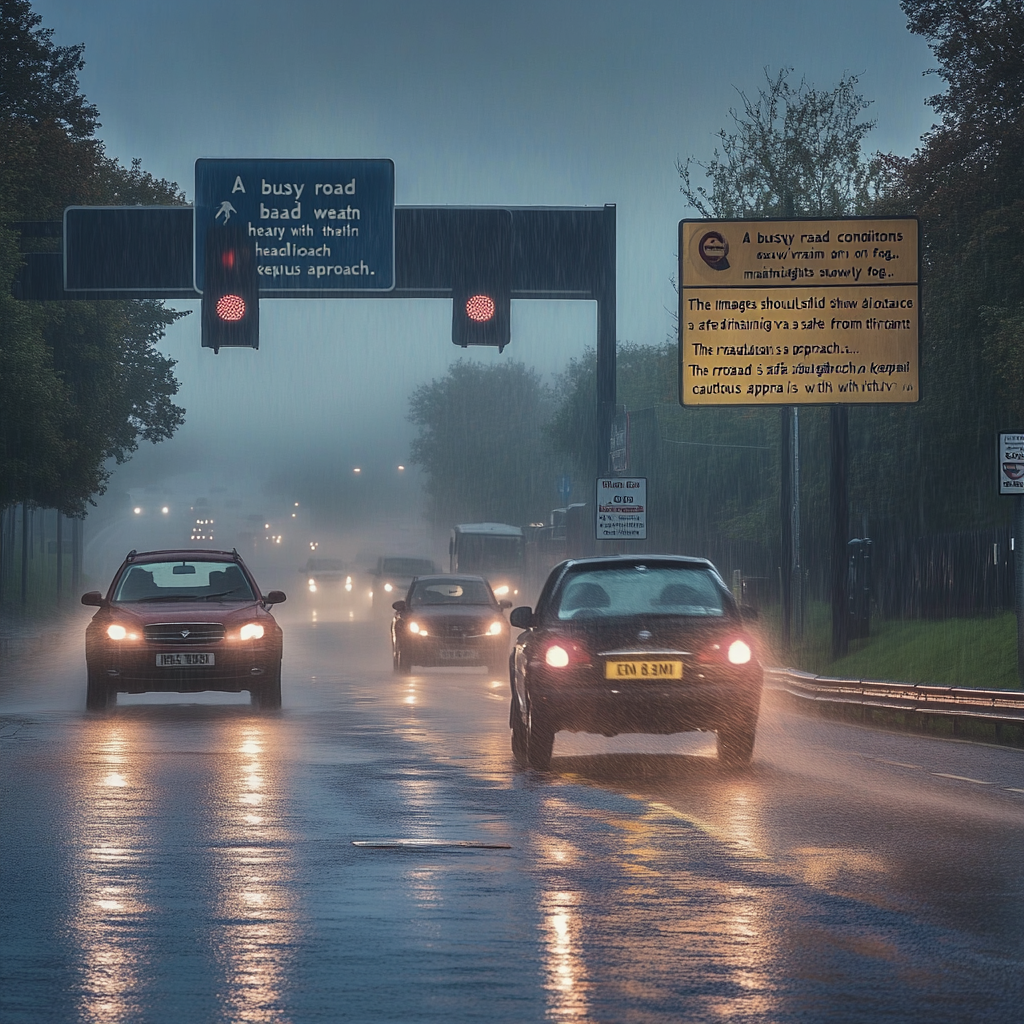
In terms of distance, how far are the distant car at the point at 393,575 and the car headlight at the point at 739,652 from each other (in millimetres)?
50181

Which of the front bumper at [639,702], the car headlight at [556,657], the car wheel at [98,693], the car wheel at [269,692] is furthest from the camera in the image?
the car wheel at [269,692]

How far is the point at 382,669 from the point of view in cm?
3238

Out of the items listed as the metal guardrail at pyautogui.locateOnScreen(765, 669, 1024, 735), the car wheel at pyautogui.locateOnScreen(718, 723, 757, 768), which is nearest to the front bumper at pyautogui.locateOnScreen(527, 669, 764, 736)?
the car wheel at pyautogui.locateOnScreen(718, 723, 757, 768)

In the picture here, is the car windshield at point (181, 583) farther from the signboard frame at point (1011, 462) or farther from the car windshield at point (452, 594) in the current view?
the car windshield at point (452, 594)

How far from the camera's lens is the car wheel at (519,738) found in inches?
579

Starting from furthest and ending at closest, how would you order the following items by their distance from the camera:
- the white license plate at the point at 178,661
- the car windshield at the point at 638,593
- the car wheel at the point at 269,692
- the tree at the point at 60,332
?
the tree at the point at 60,332 → the car wheel at the point at 269,692 → the white license plate at the point at 178,661 → the car windshield at the point at 638,593

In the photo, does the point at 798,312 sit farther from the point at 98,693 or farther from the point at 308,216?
the point at 98,693

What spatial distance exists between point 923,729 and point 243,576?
25.9 feet

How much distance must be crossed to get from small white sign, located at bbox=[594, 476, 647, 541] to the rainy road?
16.2 metres

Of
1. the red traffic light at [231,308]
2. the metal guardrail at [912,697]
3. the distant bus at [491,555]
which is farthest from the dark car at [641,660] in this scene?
the distant bus at [491,555]

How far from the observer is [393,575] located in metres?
65.6

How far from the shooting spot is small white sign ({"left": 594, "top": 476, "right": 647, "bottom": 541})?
32719 millimetres

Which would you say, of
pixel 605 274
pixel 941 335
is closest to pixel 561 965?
pixel 605 274

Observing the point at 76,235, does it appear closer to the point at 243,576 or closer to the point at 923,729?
the point at 243,576
